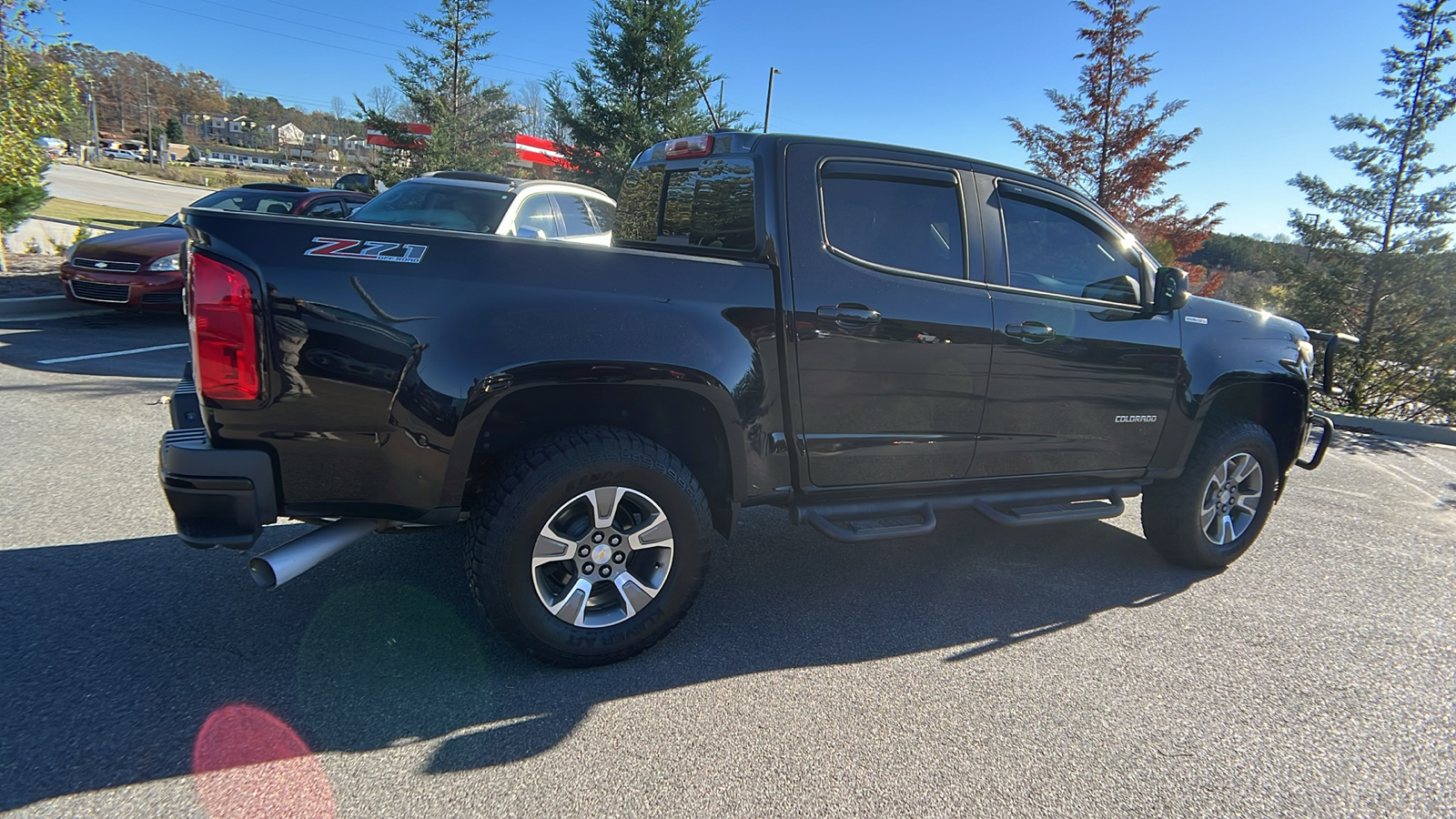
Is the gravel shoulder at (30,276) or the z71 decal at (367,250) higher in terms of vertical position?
the z71 decal at (367,250)

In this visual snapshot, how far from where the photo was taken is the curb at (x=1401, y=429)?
9.55 m

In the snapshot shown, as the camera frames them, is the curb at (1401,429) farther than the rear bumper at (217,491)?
Yes

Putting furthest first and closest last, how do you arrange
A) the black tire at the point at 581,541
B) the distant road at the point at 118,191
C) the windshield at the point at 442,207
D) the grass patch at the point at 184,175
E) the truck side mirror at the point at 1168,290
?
1. the grass patch at the point at 184,175
2. the distant road at the point at 118,191
3. the windshield at the point at 442,207
4. the truck side mirror at the point at 1168,290
5. the black tire at the point at 581,541

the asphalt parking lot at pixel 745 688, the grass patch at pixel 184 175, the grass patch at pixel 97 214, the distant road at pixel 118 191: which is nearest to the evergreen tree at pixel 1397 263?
the asphalt parking lot at pixel 745 688

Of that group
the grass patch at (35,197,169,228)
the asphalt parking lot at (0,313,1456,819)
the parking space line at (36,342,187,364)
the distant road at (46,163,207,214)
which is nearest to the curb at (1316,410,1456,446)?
the asphalt parking lot at (0,313,1456,819)

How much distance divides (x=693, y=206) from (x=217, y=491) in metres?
2.34

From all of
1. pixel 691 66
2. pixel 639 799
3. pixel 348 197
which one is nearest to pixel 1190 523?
pixel 639 799

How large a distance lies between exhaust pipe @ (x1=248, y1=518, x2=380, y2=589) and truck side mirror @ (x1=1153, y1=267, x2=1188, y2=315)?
12.6ft

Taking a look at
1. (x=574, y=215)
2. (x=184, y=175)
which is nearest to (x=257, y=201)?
(x=574, y=215)

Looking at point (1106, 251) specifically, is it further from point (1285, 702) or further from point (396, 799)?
point (396, 799)

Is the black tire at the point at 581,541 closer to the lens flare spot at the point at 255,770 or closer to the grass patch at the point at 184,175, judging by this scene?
the lens flare spot at the point at 255,770

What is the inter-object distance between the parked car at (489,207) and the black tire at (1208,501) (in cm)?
478

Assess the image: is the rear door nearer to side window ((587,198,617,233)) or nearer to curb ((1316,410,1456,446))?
side window ((587,198,617,233))

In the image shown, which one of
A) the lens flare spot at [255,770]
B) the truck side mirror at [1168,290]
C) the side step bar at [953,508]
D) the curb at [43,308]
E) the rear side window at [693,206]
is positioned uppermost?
the rear side window at [693,206]
